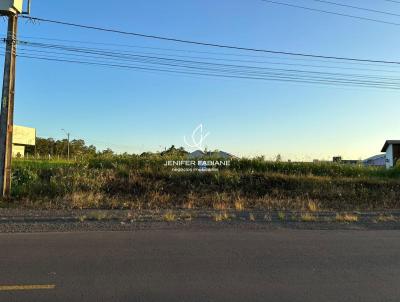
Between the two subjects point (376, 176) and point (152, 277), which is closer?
point (152, 277)

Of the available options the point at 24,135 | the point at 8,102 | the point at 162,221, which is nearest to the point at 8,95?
the point at 8,102

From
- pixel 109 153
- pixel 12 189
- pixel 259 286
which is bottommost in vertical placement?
pixel 259 286

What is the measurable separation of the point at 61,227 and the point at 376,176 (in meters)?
20.7

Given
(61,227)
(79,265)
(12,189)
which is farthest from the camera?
(12,189)

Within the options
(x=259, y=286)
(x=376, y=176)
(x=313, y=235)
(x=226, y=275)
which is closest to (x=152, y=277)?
(x=226, y=275)

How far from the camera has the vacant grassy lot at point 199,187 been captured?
751 inches

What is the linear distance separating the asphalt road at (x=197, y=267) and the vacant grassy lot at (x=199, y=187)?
7.88 metres

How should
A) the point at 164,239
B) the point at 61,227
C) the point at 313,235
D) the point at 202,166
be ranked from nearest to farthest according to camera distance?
the point at 164,239
the point at 313,235
the point at 61,227
the point at 202,166

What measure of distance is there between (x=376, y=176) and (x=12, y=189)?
20056 millimetres

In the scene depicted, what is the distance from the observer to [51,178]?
2102 centimetres

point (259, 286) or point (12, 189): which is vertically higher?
point (12, 189)

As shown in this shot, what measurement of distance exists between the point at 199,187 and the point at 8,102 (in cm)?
964

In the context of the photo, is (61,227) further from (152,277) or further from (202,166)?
(202,166)

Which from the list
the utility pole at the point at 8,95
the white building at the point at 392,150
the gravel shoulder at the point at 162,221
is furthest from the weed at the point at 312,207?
the white building at the point at 392,150
